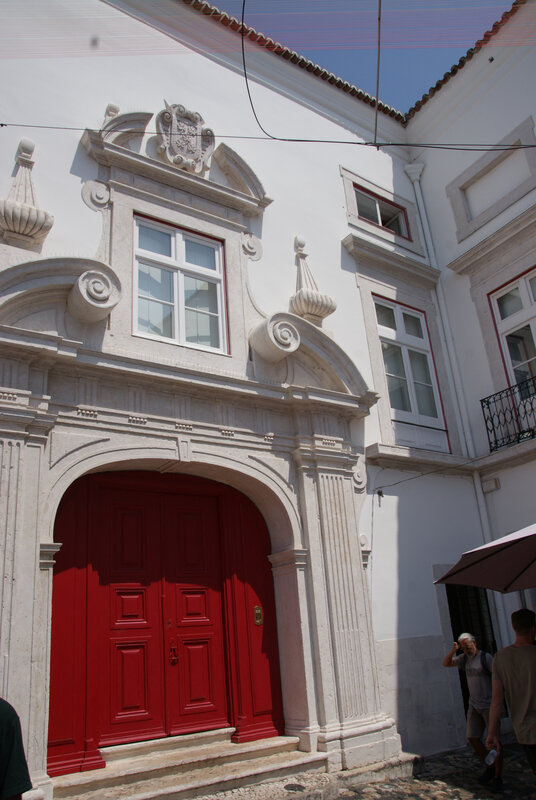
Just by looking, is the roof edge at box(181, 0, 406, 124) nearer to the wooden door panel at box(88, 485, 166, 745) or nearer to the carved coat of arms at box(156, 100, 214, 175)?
the carved coat of arms at box(156, 100, 214, 175)

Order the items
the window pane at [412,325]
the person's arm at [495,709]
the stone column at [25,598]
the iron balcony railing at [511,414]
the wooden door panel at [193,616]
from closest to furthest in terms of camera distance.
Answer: the person's arm at [495,709] → the stone column at [25,598] → the wooden door panel at [193,616] → the iron balcony railing at [511,414] → the window pane at [412,325]

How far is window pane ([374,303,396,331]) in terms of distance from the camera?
29.4 feet

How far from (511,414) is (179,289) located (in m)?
4.66

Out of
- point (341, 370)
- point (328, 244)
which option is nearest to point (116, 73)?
point (328, 244)

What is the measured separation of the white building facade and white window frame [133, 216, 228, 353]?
0.10 ft

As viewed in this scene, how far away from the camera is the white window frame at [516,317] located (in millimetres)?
8758

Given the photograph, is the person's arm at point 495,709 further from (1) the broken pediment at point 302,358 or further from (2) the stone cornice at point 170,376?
(1) the broken pediment at point 302,358

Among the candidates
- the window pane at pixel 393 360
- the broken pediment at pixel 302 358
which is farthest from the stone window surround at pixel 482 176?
the broken pediment at pixel 302 358

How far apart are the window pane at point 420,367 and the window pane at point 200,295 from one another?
3.09m

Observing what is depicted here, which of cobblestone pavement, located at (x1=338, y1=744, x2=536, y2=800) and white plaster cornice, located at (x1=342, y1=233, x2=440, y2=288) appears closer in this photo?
cobblestone pavement, located at (x1=338, y1=744, x2=536, y2=800)

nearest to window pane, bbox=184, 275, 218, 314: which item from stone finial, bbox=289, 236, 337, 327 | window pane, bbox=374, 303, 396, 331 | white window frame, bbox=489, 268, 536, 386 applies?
stone finial, bbox=289, 236, 337, 327

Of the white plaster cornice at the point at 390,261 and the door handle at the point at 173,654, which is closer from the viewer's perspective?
the door handle at the point at 173,654

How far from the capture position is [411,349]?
9070mm

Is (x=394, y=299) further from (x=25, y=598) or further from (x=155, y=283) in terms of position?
(x=25, y=598)
